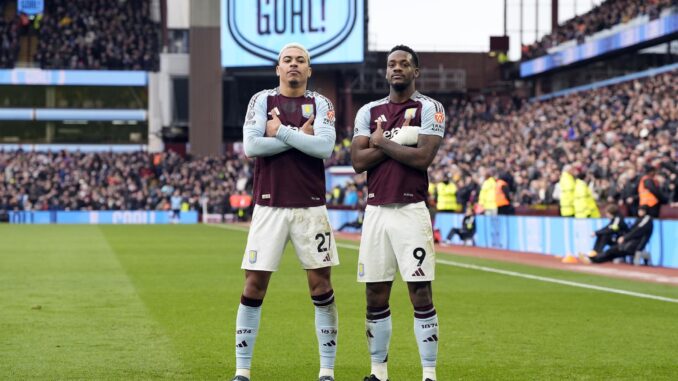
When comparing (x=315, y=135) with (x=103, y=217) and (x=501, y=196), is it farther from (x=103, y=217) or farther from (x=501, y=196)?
(x=103, y=217)

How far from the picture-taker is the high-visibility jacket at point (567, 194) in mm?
25109

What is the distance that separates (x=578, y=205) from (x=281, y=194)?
17.6 metres

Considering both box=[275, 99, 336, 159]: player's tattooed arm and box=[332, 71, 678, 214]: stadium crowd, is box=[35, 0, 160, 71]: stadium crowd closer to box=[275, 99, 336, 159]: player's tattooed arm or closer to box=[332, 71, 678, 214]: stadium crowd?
box=[332, 71, 678, 214]: stadium crowd

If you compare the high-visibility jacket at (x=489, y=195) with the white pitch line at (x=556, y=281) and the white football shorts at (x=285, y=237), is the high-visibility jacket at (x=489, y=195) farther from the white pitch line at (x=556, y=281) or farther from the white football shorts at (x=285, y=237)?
the white football shorts at (x=285, y=237)

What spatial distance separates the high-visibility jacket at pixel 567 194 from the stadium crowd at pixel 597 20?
76.2 ft

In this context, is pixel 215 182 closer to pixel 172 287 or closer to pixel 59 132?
pixel 59 132

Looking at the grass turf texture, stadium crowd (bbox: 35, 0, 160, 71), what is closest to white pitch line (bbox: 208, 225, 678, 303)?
the grass turf texture

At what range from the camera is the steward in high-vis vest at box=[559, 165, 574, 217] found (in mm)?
25125

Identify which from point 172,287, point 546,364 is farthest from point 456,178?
point 546,364

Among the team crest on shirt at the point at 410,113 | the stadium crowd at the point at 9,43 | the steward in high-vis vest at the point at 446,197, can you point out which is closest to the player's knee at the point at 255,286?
the team crest on shirt at the point at 410,113

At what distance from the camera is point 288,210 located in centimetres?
781

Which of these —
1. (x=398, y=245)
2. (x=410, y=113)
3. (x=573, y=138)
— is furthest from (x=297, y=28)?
(x=398, y=245)

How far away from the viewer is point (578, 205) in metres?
24.5

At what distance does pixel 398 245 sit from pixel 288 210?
0.79 m
